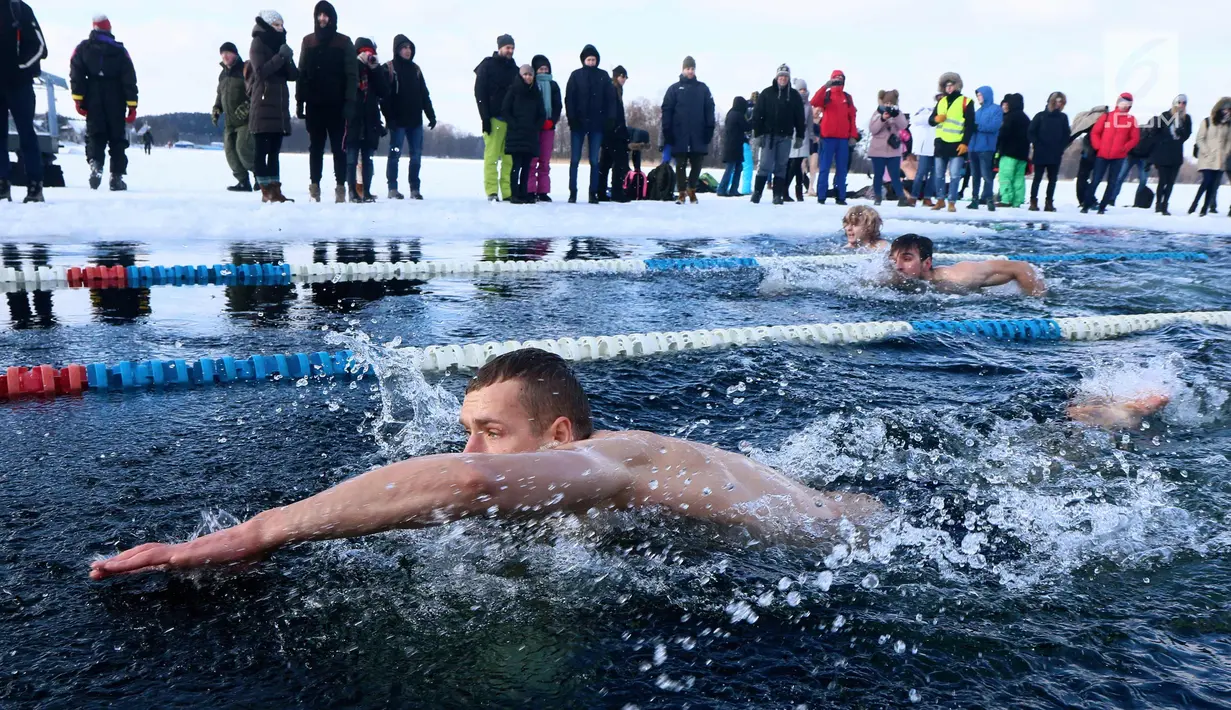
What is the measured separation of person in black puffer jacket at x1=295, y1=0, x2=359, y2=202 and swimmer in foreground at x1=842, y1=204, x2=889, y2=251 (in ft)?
18.8

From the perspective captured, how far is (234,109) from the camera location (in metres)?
12.4

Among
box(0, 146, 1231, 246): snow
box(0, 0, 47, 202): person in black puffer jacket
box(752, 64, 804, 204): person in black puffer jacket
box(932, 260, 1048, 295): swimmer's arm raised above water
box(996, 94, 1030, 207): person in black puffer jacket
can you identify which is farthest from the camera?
box(996, 94, 1030, 207): person in black puffer jacket

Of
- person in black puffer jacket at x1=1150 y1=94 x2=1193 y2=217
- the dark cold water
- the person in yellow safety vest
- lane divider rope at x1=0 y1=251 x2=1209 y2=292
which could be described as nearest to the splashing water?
the dark cold water

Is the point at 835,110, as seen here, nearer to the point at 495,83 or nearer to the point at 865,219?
the point at 495,83

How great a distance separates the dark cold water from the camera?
187 cm

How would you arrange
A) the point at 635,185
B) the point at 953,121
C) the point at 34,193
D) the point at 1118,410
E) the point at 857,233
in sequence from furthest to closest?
the point at 635,185, the point at 953,121, the point at 34,193, the point at 857,233, the point at 1118,410

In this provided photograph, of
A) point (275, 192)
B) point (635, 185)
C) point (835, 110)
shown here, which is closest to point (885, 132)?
point (835, 110)

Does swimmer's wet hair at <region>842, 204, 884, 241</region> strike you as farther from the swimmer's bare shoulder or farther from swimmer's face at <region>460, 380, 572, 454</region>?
swimmer's face at <region>460, 380, 572, 454</region>

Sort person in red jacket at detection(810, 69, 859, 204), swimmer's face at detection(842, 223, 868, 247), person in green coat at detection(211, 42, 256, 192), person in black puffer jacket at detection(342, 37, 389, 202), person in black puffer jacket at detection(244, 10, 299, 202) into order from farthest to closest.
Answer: person in red jacket at detection(810, 69, 859, 204) < person in green coat at detection(211, 42, 256, 192) < person in black puffer jacket at detection(342, 37, 389, 202) < person in black puffer jacket at detection(244, 10, 299, 202) < swimmer's face at detection(842, 223, 868, 247)

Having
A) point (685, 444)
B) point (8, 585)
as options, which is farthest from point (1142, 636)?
point (8, 585)

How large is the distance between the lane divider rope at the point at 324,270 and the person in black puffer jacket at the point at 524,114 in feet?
13.6

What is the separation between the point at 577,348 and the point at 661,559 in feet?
8.56

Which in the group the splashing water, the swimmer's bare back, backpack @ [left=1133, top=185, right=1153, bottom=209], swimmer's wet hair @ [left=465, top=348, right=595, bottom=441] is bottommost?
the splashing water

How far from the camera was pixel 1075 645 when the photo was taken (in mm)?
2047
